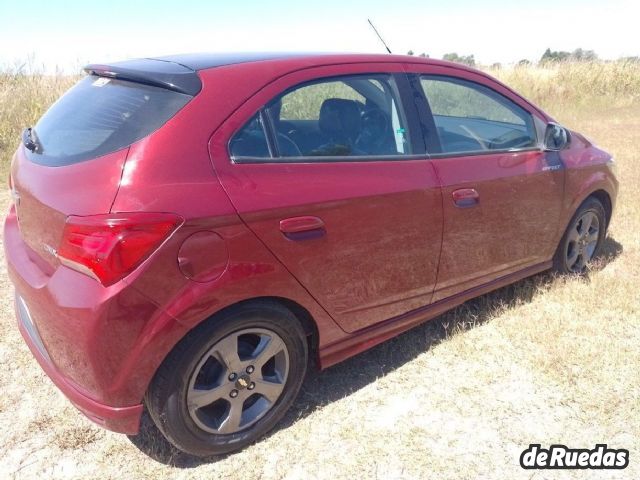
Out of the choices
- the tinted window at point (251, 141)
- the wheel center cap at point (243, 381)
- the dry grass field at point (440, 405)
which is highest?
the tinted window at point (251, 141)

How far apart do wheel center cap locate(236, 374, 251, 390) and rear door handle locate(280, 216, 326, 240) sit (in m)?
0.64

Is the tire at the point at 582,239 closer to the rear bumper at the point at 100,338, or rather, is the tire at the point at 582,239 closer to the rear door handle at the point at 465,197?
the rear door handle at the point at 465,197

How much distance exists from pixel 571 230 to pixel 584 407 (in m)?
1.57

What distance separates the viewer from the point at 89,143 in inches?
85.8

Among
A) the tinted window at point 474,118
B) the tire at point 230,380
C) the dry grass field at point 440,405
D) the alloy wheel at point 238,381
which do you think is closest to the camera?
the tire at point 230,380

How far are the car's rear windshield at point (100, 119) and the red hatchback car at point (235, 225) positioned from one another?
0.4 inches

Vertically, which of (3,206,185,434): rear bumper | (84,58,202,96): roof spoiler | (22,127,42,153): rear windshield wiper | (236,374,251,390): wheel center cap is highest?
(84,58,202,96): roof spoiler

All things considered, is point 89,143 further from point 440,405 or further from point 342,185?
point 440,405

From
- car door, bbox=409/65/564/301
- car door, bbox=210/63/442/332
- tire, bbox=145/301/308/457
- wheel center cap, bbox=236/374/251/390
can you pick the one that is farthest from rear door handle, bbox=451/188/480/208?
wheel center cap, bbox=236/374/251/390

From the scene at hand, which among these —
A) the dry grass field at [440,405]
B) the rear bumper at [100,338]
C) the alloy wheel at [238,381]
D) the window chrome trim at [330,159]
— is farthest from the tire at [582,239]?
the rear bumper at [100,338]

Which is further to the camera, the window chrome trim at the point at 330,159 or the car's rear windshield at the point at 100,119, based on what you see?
the window chrome trim at the point at 330,159

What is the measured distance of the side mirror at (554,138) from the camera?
3.50 metres

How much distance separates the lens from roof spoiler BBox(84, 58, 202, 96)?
221 cm

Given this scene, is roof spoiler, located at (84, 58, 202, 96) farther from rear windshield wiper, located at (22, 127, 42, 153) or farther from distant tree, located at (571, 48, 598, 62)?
distant tree, located at (571, 48, 598, 62)
